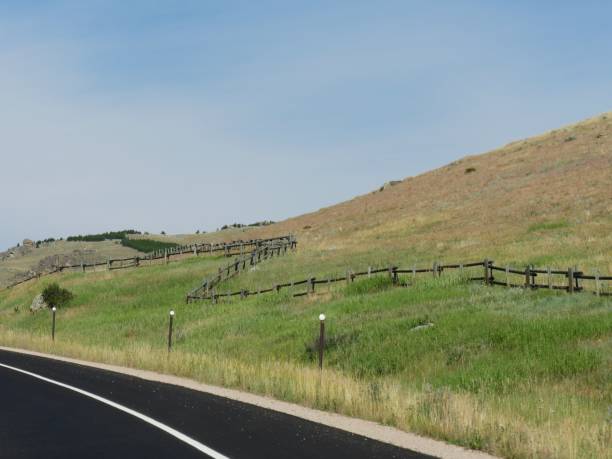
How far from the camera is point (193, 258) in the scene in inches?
2667

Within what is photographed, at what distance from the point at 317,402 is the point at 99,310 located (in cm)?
3583

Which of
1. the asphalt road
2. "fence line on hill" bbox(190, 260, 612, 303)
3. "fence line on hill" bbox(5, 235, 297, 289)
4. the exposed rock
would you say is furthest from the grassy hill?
the exposed rock

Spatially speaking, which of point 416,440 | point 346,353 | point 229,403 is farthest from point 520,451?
point 346,353

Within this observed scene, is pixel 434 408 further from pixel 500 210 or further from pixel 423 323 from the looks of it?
pixel 500 210

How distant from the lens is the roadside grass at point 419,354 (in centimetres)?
1148

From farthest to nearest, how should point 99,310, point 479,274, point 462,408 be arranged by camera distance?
point 99,310
point 479,274
point 462,408

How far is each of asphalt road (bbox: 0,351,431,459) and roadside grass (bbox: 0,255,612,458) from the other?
1.42 meters

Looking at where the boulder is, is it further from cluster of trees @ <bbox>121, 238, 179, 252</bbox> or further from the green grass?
cluster of trees @ <bbox>121, 238, 179, 252</bbox>

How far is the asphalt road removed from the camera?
996cm

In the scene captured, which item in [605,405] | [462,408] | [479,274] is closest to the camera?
[462,408]

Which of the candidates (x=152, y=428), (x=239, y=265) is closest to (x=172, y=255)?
(x=239, y=265)

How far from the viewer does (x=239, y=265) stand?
5462 centimetres

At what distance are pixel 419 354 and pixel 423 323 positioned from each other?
10.9ft

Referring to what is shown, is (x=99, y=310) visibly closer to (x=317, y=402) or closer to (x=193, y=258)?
(x=193, y=258)
